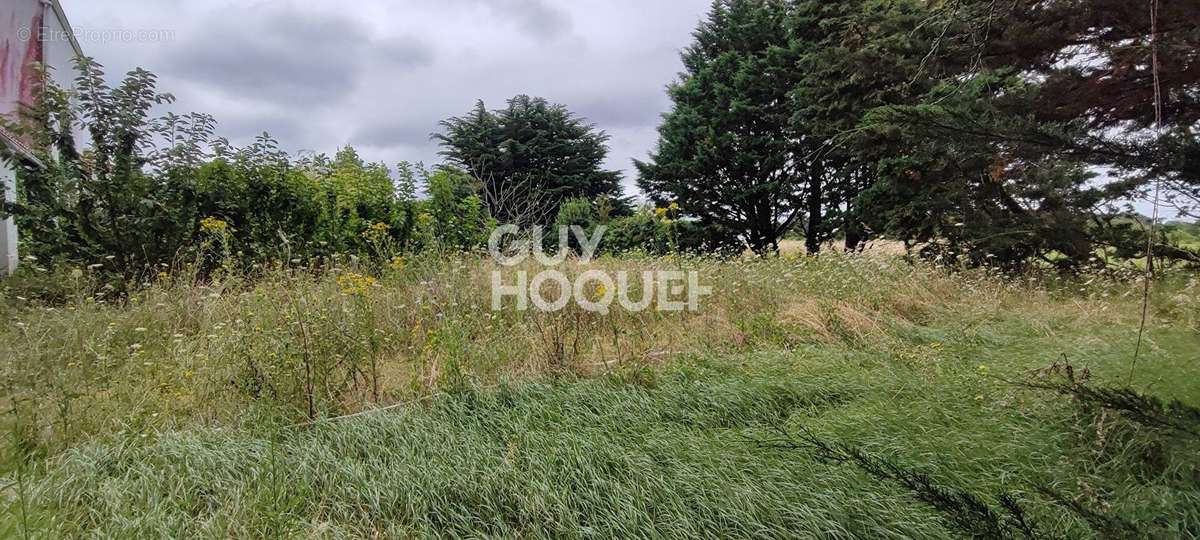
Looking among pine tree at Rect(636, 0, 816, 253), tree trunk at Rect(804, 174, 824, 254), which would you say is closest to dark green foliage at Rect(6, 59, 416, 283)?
pine tree at Rect(636, 0, 816, 253)

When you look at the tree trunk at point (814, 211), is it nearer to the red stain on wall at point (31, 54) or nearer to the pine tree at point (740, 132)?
the pine tree at point (740, 132)

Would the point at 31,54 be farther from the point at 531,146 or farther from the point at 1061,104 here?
the point at 1061,104

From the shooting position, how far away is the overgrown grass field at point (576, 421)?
1.59 metres

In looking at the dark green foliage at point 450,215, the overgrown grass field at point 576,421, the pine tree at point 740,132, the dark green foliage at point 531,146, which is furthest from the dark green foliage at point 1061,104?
the dark green foliage at point 531,146

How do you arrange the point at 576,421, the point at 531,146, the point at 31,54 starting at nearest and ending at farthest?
1. the point at 576,421
2. the point at 31,54
3. the point at 531,146

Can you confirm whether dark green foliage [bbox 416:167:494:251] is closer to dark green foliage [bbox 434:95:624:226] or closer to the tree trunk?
the tree trunk

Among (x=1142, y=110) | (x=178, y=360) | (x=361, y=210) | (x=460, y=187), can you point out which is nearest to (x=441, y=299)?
(x=178, y=360)

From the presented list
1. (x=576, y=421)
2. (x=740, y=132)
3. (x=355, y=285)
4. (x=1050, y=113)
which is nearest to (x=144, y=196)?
(x=355, y=285)

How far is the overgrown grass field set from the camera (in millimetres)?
1589

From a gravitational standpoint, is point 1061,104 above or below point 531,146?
below

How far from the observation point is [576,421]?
2332 millimetres

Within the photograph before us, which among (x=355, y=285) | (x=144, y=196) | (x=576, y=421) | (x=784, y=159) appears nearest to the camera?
(x=576, y=421)

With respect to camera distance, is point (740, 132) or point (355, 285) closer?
point (355, 285)

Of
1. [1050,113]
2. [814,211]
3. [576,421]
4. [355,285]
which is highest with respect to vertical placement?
[814,211]
